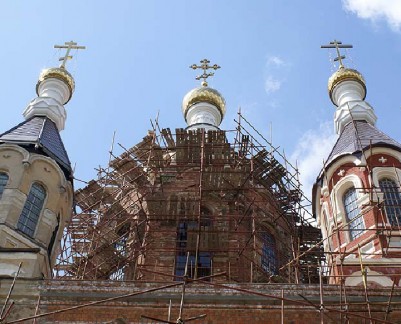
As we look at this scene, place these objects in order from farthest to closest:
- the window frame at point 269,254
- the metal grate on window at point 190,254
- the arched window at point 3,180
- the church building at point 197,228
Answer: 1. the window frame at point 269,254
2. the metal grate on window at point 190,254
3. the arched window at point 3,180
4. the church building at point 197,228

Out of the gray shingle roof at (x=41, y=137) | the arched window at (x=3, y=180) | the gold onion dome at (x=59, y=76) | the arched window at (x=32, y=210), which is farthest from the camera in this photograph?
the gold onion dome at (x=59, y=76)

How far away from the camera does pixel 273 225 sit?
66.7 feet

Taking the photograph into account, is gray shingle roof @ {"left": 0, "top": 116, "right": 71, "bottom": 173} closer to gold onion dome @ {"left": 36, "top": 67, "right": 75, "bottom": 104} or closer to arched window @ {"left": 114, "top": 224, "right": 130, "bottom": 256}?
arched window @ {"left": 114, "top": 224, "right": 130, "bottom": 256}

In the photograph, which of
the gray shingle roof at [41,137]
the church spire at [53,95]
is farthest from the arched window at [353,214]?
the church spire at [53,95]

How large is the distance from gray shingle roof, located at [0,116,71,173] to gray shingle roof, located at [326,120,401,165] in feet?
24.7

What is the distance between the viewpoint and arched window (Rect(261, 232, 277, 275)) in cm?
1903

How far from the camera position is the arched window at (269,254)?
62.4 feet

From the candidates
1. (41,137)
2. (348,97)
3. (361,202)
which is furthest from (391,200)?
(41,137)

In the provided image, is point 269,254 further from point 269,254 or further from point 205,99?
point 205,99

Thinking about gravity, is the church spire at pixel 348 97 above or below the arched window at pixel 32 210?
above

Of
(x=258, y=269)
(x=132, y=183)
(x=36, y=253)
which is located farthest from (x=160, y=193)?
(x=36, y=253)

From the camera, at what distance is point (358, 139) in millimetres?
19875

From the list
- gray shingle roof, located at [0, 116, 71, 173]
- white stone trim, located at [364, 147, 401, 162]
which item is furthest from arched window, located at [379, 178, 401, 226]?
gray shingle roof, located at [0, 116, 71, 173]

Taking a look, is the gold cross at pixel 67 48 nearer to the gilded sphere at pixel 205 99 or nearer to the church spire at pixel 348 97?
the gilded sphere at pixel 205 99
